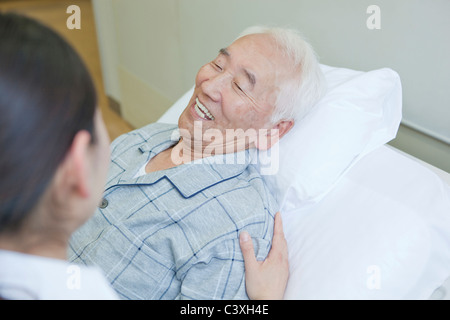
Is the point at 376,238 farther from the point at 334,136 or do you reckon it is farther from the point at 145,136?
the point at 145,136

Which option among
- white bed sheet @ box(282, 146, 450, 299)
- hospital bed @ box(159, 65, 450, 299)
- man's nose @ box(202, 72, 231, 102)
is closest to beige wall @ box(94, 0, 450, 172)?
hospital bed @ box(159, 65, 450, 299)

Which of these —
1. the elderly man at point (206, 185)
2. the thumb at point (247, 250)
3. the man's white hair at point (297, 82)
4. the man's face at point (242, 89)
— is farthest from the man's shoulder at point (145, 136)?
the thumb at point (247, 250)

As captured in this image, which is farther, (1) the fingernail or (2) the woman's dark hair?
(1) the fingernail

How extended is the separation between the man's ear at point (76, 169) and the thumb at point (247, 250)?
52 cm

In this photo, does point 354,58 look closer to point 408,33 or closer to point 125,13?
point 408,33

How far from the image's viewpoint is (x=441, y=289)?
38.9 inches

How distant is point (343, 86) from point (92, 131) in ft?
2.85

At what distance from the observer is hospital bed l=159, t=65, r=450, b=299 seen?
3.13 feet

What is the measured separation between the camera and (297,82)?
1193 millimetres

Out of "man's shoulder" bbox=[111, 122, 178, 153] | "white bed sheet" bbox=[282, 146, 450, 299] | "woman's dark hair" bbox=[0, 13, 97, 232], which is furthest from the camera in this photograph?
"man's shoulder" bbox=[111, 122, 178, 153]

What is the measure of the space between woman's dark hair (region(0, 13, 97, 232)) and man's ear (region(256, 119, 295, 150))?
0.75 meters

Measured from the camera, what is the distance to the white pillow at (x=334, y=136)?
114cm

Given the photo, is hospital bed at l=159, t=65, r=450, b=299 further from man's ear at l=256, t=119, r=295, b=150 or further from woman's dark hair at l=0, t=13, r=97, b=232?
woman's dark hair at l=0, t=13, r=97, b=232

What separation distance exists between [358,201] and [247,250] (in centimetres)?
32
